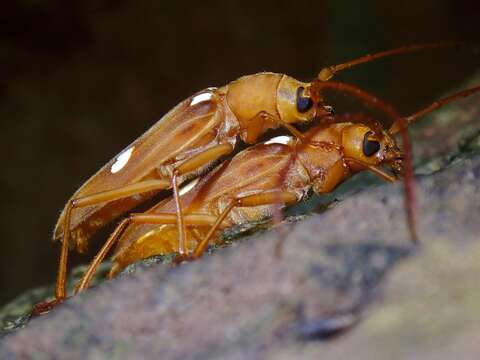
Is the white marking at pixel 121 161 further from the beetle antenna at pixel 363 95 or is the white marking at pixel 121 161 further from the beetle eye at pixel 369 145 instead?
the beetle eye at pixel 369 145

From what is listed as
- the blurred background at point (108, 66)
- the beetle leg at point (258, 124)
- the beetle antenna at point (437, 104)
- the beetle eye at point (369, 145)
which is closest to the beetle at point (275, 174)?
the beetle eye at point (369, 145)

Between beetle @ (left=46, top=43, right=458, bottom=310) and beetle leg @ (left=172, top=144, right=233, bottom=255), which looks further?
beetle @ (left=46, top=43, right=458, bottom=310)

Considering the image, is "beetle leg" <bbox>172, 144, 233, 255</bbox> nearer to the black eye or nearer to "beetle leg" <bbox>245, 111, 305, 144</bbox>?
→ "beetle leg" <bbox>245, 111, 305, 144</bbox>

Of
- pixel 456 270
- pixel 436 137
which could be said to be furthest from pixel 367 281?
pixel 436 137

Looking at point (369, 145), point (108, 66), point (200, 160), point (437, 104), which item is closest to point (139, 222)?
point (200, 160)

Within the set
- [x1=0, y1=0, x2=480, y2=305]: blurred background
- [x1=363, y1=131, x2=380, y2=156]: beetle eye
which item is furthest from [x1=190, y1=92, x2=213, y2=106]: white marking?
[x1=0, y1=0, x2=480, y2=305]: blurred background

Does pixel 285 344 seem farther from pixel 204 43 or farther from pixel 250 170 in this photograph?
pixel 204 43

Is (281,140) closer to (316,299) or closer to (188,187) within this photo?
(188,187)
